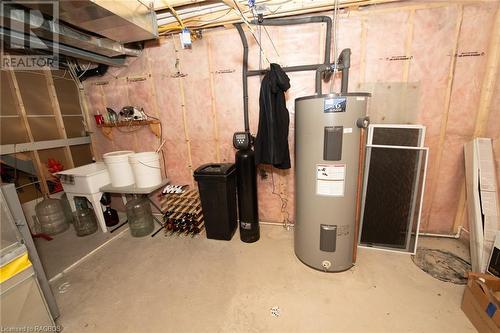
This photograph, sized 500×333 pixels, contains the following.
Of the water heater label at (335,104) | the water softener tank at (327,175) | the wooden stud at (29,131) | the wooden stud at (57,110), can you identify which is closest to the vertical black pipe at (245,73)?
the water softener tank at (327,175)

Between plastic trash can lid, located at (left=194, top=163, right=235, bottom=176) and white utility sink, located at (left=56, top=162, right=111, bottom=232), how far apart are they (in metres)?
1.30

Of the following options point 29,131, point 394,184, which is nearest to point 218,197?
point 394,184

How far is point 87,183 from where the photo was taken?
2.51 metres

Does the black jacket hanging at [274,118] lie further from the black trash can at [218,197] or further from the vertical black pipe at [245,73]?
the black trash can at [218,197]

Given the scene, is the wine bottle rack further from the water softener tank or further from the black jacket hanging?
the water softener tank

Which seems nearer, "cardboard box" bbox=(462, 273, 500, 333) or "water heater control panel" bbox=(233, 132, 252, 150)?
"cardboard box" bbox=(462, 273, 500, 333)

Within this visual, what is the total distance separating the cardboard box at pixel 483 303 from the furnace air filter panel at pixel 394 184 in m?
0.62

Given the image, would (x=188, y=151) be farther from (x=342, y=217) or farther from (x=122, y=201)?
(x=342, y=217)

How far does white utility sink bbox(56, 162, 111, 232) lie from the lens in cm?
253

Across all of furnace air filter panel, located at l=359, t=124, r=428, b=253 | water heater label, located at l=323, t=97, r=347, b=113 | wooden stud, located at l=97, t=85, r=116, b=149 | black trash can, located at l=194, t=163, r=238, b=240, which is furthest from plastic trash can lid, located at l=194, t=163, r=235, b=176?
wooden stud, located at l=97, t=85, r=116, b=149

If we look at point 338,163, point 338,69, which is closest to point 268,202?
point 338,163

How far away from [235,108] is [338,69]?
116cm

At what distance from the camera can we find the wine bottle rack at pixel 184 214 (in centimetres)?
260

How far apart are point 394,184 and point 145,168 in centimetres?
273
